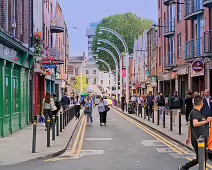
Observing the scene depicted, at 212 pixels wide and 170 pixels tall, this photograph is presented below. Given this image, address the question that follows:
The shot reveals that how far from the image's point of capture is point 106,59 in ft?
300

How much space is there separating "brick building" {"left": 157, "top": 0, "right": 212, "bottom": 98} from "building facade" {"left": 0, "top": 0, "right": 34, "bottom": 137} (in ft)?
31.3

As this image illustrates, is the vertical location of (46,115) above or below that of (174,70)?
below

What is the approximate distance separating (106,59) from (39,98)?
59704 millimetres

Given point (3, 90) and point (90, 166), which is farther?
point (3, 90)

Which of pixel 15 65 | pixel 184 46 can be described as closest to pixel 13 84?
pixel 15 65

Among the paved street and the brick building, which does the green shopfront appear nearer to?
the paved street

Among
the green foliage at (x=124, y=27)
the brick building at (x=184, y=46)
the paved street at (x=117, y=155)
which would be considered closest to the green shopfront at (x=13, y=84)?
the paved street at (x=117, y=155)

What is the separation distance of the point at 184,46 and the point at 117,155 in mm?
22331

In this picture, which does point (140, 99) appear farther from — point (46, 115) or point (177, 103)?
point (46, 115)

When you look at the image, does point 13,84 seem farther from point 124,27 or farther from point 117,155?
point 124,27

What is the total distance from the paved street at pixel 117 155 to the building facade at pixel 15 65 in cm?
314

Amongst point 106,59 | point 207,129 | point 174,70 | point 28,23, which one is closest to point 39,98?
point 28,23

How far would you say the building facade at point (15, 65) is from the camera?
18.2 meters

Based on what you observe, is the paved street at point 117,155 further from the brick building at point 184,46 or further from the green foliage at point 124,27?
the green foliage at point 124,27
